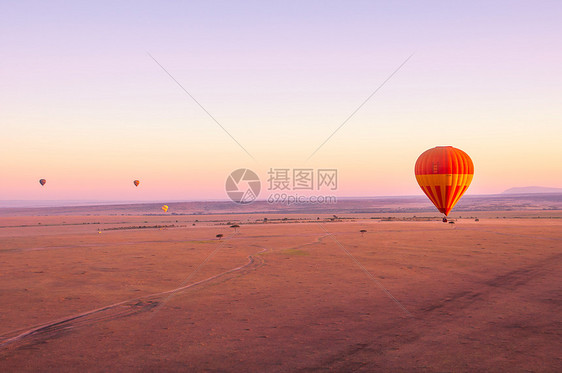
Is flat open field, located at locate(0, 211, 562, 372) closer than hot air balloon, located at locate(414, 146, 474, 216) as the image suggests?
Yes

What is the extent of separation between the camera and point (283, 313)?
45.0 ft

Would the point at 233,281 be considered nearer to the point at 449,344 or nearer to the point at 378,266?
the point at 378,266

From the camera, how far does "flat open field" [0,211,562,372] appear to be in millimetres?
9719

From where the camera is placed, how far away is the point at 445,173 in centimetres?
3641

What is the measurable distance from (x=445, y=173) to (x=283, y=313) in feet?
89.2

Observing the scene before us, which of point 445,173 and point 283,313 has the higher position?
point 445,173

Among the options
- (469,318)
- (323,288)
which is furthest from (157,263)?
(469,318)

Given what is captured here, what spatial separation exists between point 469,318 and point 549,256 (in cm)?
1741

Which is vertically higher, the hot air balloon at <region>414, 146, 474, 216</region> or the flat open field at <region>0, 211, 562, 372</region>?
the hot air balloon at <region>414, 146, 474, 216</region>

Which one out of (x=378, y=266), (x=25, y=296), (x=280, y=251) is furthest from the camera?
(x=280, y=251)

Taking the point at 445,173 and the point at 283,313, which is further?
the point at 445,173

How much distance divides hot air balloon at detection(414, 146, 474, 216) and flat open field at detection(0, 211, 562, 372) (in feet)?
35.9

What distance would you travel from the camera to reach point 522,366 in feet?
29.9

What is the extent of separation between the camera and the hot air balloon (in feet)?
120
